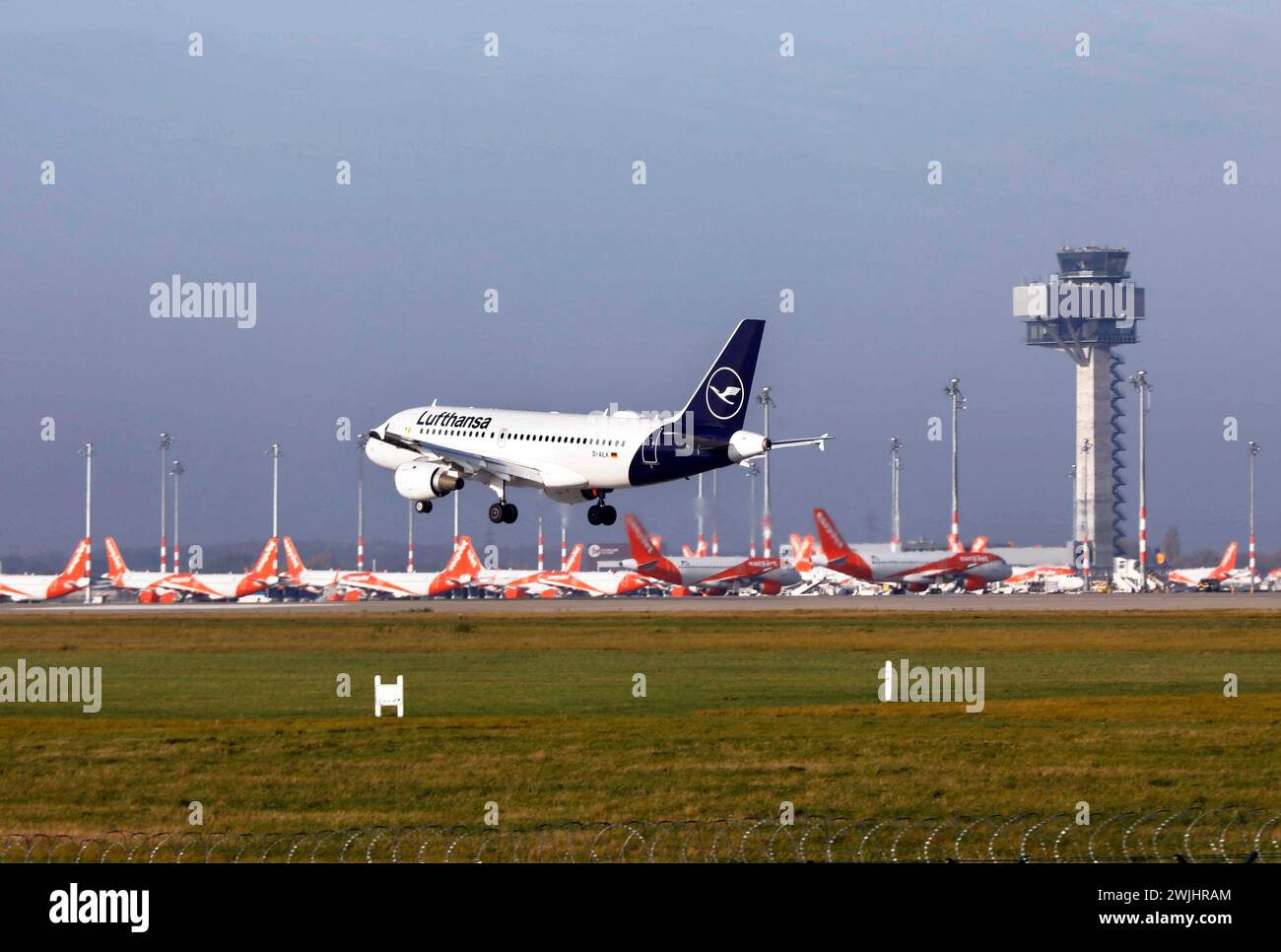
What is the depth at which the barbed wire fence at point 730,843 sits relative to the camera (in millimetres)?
32344

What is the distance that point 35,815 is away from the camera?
128ft

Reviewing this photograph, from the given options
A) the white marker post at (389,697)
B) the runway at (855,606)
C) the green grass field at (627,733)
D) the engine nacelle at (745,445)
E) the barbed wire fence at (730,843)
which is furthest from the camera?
the runway at (855,606)

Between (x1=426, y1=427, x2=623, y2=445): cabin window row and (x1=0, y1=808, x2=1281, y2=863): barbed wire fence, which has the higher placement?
(x1=426, y1=427, x2=623, y2=445): cabin window row

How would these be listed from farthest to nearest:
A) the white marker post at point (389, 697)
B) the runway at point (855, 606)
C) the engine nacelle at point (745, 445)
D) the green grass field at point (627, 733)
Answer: the runway at point (855, 606) → the engine nacelle at point (745, 445) → the white marker post at point (389, 697) → the green grass field at point (627, 733)

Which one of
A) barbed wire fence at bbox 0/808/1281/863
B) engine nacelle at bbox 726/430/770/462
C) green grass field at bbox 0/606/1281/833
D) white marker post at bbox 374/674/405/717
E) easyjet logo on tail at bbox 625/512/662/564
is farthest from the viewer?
easyjet logo on tail at bbox 625/512/662/564

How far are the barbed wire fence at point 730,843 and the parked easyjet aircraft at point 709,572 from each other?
146281 mm

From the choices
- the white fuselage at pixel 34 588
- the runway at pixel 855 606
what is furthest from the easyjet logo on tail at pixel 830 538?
the white fuselage at pixel 34 588

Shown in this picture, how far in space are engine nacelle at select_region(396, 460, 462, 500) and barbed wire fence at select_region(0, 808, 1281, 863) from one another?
1411 inches

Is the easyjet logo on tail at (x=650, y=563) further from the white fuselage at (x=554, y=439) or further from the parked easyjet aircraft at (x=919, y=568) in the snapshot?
the white fuselage at (x=554, y=439)

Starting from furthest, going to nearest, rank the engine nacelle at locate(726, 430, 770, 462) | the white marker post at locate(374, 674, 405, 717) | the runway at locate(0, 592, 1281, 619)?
the runway at locate(0, 592, 1281, 619), the engine nacelle at locate(726, 430, 770, 462), the white marker post at locate(374, 674, 405, 717)

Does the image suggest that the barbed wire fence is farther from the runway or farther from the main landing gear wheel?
the runway

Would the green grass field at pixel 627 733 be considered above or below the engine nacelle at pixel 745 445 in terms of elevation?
below

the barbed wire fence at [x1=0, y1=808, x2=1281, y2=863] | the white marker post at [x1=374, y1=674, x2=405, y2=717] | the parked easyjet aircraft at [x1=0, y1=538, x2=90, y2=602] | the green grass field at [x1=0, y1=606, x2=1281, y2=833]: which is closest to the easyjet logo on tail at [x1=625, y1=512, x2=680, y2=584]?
the parked easyjet aircraft at [x1=0, y1=538, x2=90, y2=602]

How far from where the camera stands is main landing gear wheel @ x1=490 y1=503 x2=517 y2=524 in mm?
69312
